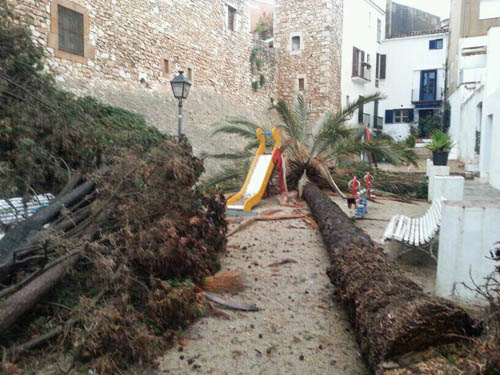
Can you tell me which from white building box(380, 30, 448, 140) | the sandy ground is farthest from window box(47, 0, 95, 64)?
white building box(380, 30, 448, 140)

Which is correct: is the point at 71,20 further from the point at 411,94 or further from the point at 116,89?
the point at 411,94

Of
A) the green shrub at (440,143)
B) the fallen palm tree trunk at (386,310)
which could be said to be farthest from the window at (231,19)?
the fallen palm tree trunk at (386,310)

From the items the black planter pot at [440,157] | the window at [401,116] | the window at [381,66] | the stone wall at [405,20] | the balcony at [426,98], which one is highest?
the stone wall at [405,20]

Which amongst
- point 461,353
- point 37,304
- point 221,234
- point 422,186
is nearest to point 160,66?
point 422,186

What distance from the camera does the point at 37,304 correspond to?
3131mm

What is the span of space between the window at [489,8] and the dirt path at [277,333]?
20686mm

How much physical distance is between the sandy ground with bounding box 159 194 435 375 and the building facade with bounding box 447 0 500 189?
21.5 ft

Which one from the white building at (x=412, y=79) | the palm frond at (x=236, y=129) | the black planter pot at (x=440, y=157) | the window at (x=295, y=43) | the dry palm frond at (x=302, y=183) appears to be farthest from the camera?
the white building at (x=412, y=79)

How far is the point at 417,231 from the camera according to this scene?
202 inches

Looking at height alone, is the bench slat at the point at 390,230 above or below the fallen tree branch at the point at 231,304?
above

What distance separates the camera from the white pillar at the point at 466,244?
363cm

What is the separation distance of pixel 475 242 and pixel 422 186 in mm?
7044

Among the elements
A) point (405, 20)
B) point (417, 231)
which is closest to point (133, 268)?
point (417, 231)

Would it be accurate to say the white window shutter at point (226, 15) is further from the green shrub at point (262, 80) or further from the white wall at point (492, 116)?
the white wall at point (492, 116)
